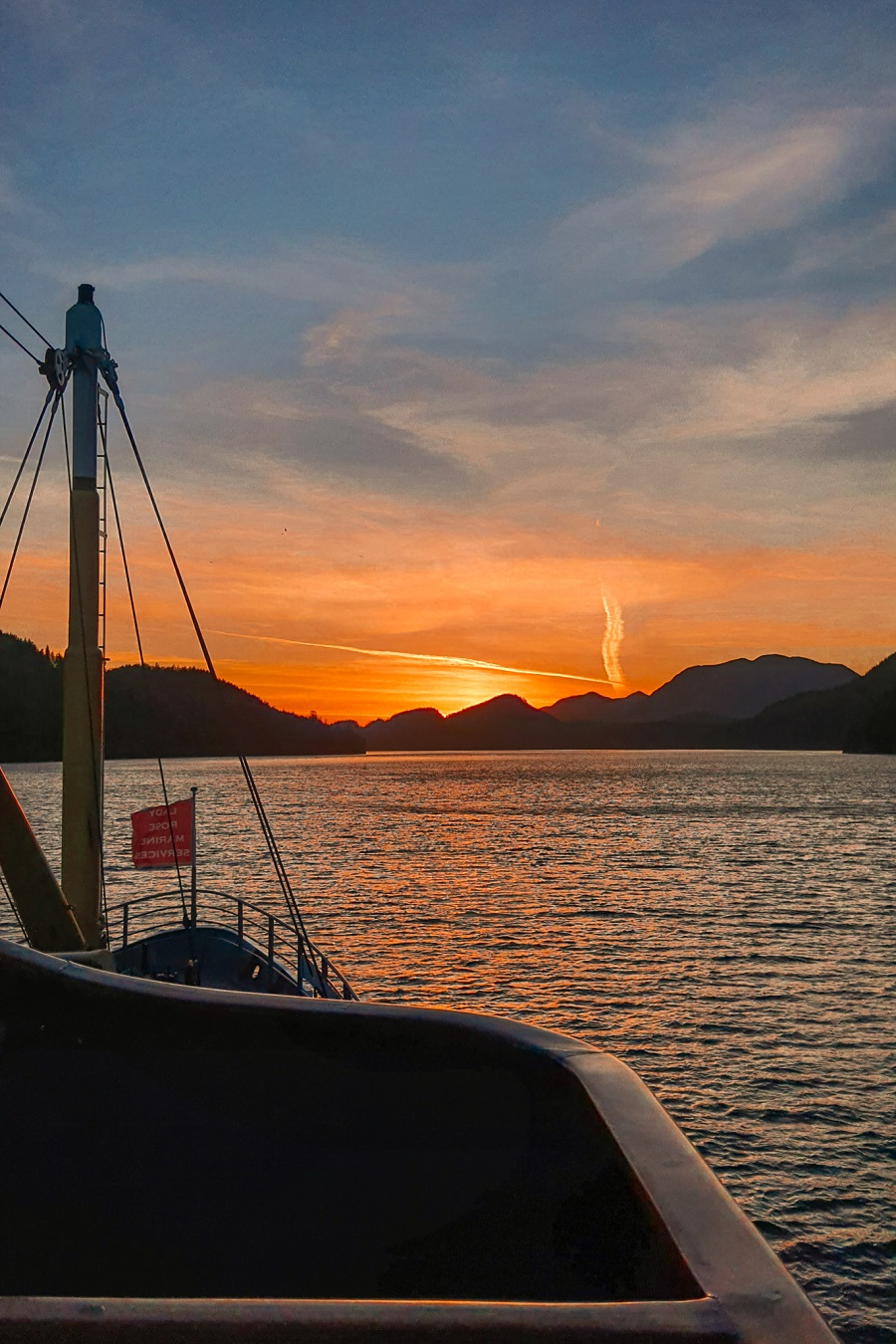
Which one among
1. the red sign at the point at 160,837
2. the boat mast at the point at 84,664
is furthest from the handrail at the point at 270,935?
the boat mast at the point at 84,664

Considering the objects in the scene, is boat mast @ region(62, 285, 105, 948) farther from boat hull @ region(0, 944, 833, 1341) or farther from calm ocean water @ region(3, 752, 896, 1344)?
boat hull @ region(0, 944, 833, 1341)

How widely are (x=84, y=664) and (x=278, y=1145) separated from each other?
45.8 ft

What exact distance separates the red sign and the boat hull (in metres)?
16.8

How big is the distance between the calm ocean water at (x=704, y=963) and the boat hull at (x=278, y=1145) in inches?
478

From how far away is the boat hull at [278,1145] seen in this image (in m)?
4.05

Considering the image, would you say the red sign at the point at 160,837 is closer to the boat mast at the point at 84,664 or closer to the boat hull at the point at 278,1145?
the boat mast at the point at 84,664

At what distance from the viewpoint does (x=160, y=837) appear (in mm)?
21094

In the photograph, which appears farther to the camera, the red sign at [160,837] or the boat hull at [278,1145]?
the red sign at [160,837]

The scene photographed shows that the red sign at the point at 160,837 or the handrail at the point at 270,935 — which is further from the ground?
the red sign at the point at 160,837

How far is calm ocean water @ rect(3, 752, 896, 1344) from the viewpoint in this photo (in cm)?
1786

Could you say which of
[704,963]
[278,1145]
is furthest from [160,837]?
[704,963]

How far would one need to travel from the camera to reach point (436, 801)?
6403 inches

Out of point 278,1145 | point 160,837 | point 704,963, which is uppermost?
point 278,1145

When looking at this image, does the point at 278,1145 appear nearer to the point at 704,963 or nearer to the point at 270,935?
the point at 270,935
